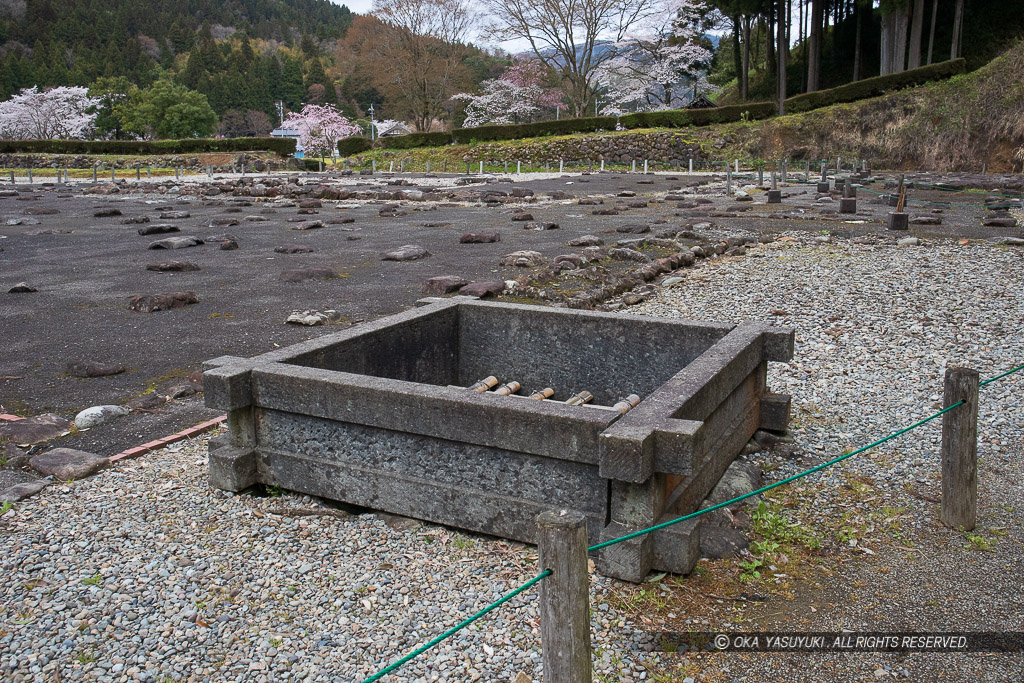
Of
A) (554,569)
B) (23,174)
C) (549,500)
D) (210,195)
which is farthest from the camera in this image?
(23,174)

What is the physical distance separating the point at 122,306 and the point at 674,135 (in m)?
29.1

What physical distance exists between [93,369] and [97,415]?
1170 millimetres

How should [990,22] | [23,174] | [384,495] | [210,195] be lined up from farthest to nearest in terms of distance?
[23,174], [990,22], [210,195], [384,495]

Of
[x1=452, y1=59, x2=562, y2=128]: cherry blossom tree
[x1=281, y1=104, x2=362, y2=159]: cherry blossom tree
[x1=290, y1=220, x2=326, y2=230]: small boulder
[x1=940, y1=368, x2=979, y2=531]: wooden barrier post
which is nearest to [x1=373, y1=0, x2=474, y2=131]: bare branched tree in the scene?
[x1=452, y1=59, x2=562, y2=128]: cherry blossom tree

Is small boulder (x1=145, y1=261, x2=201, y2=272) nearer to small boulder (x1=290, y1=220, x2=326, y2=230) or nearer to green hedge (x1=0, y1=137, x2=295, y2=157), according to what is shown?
small boulder (x1=290, y1=220, x2=326, y2=230)

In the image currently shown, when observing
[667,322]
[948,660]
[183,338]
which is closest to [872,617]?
[948,660]

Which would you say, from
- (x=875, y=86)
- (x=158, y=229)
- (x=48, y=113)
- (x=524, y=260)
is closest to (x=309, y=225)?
(x=158, y=229)

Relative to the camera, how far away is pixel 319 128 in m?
61.8

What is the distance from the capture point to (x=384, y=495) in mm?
3766

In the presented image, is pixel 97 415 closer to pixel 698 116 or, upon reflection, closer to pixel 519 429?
pixel 519 429

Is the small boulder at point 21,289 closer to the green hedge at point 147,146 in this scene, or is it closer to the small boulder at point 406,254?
the small boulder at point 406,254

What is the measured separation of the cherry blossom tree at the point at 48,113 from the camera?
188 feet

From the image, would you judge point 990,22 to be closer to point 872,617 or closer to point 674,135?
point 674,135

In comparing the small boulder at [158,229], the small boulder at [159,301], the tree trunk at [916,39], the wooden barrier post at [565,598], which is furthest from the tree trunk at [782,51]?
the wooden barrier post at [565,598]
